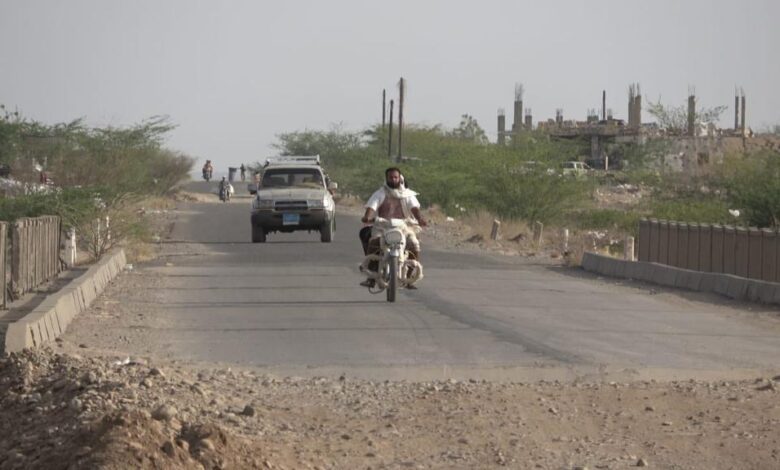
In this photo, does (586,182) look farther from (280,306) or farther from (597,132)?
(597,132)

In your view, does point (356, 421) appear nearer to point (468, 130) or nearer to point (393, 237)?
point (393, 237)

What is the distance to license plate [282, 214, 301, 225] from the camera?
132 feet

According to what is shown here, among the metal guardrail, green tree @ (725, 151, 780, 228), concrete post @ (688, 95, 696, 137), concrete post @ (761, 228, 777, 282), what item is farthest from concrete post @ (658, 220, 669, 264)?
concrete post @ (688, 95, 696, 137)

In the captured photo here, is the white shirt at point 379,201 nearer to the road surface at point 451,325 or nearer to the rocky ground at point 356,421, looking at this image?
the road surface at point 451,325

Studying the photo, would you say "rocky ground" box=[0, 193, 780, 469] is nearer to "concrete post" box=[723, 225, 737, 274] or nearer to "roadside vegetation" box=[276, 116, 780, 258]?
"concrete post" box=[723, 225, 737, 274]

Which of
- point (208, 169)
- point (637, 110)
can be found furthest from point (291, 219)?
point (637, 110)

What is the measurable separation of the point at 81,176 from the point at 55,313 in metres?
25.6

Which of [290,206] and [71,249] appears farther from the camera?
[290,206]

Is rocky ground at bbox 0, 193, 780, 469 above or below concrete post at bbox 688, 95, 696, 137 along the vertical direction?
below

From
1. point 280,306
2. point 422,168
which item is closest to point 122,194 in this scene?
point 280,306

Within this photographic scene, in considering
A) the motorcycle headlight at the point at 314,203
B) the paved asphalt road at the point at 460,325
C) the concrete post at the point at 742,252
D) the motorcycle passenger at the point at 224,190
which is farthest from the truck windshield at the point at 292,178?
the motorcycle passenger at the point at 224,190

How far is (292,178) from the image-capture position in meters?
41.4

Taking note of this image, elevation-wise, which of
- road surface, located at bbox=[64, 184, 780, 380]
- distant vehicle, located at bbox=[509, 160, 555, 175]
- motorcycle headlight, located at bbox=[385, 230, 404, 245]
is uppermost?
distant vehicle, located at bbox=[509, 160, 555, 175]

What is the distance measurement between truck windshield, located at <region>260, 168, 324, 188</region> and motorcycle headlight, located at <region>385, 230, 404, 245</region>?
2026 centimetres
